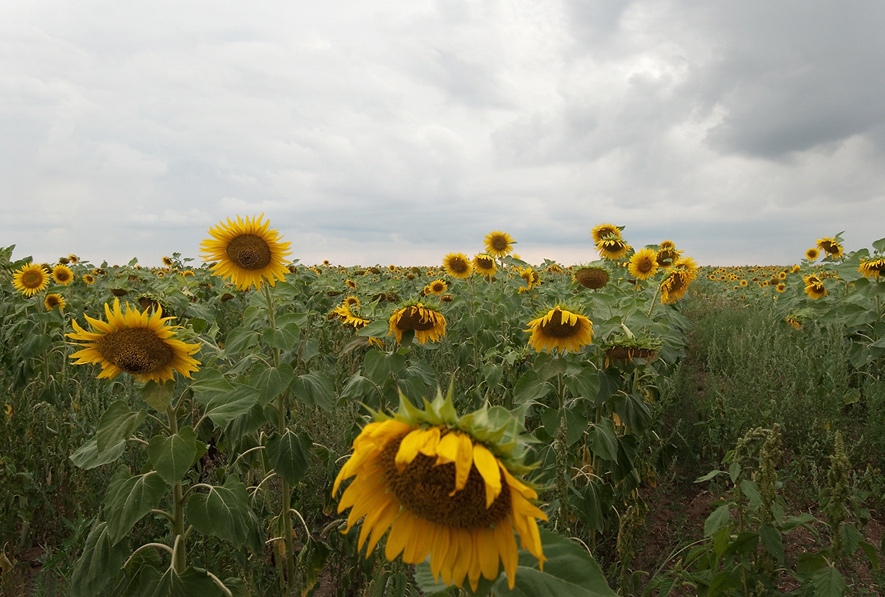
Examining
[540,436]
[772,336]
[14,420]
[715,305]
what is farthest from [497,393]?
[715,305]

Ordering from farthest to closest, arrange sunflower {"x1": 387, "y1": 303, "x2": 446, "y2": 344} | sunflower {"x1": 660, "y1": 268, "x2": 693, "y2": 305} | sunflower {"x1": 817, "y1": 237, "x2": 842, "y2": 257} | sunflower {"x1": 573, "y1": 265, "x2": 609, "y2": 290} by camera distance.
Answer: sunflower {"x1": 817, "y1": 237, "x2": 842, "y2": 257} → sunflower {"x1": 573, "y1": 265, "x2": 609, "y2": 290} → sunflower {"x1": 660, "y1": 268, "x2": 693, "y2": 305} → sunflower {"x1": 387, "y1": 303, "x2": 446, "y2": 344}

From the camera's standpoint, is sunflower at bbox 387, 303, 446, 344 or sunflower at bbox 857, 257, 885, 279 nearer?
sunflower at bbox 387, 303, 446, 344

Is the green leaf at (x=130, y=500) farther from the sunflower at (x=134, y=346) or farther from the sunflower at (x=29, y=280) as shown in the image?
the sunflower at (x=29, y=280)

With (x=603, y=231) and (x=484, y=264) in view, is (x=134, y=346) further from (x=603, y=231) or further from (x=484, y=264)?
(x=603, y=231)

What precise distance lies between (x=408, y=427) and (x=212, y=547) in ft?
7.46

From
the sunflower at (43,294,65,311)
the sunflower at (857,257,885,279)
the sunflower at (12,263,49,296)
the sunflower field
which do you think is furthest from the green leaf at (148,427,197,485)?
the sunflower at (857,257,885,279)

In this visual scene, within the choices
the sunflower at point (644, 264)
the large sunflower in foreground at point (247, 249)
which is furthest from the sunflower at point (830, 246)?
the large sunflower in foreground at point (247, 249)

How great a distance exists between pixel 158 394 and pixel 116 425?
165 millimetres

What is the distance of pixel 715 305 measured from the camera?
34.6ft

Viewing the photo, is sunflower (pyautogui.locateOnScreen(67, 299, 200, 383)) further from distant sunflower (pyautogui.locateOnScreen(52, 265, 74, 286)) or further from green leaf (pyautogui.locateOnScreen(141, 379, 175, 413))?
distant sunflower (pyautogui.locateOnScreen(52, 265, 74, 286))

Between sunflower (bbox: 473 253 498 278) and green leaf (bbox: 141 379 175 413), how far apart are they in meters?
4.70

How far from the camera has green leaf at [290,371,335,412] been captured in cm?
226

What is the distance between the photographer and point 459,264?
627 cm

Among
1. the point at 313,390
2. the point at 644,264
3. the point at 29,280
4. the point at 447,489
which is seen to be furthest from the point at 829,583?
the point at 29,280
